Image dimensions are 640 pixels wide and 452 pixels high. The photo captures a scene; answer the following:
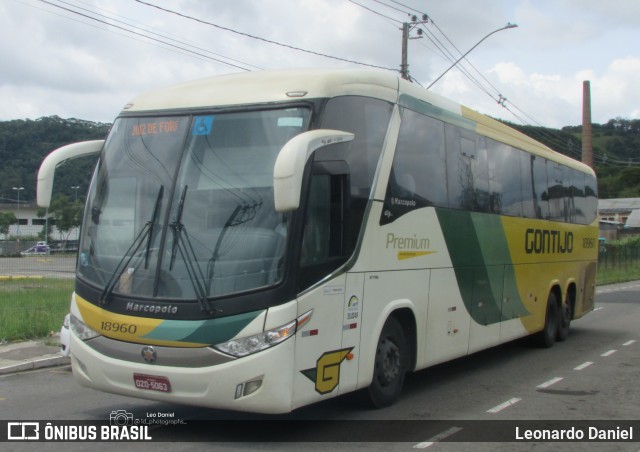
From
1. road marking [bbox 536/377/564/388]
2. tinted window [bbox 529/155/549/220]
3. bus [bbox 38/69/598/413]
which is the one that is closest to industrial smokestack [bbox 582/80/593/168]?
tinted window [bbox 529/155/549/220]

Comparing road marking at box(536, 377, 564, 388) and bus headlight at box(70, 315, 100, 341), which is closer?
bus headlight at box(70, 315, 100, 341)

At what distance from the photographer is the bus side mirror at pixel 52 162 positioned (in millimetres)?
7305

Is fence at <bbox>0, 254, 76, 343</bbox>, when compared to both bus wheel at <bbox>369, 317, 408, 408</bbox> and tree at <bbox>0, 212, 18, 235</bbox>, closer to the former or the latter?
bus wheel at <bbox>369, 317, 408, 408</bbox>

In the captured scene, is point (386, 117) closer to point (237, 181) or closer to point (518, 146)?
point (237, 181)

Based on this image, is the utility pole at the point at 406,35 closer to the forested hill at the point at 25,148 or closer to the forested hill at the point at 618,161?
the forested hill at the point at 25,148

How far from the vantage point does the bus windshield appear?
249 inches

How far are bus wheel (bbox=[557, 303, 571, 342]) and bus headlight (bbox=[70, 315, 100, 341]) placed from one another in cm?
1002

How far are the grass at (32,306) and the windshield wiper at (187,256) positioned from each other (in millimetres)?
7618

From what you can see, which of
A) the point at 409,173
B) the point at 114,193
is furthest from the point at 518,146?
the point at 114,193

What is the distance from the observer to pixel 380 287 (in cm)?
769

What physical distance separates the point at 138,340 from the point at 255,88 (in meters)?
2.59

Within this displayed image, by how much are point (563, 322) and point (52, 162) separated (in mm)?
10610

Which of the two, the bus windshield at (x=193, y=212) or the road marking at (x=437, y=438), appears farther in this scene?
the road marking at (x=437, y=438)

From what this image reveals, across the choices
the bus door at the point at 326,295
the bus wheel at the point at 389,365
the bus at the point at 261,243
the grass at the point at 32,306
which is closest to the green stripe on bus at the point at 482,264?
the bus at the point at 261,243
